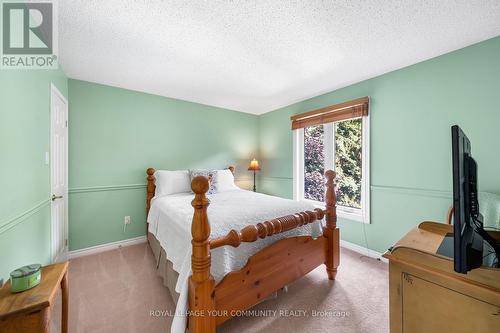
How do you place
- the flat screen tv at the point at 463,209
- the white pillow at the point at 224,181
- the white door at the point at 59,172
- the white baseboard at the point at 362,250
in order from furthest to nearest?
the white pillow at the point at 224,181
the white baseboard at the point at 362,250
the white door at the point at 59,172
the flat screen tv at the point at 463,209

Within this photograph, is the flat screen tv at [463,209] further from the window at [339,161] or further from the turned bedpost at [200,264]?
the window at [339,161]

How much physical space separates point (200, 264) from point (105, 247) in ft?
7.83

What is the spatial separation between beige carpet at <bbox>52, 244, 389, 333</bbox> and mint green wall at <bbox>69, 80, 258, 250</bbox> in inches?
24.4

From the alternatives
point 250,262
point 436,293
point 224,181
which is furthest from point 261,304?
point 224,181

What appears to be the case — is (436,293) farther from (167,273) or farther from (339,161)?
(339,161)

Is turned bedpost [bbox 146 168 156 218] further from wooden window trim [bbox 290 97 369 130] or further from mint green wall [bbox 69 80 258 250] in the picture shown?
wooden window trim [bbox 290 97 369 130]

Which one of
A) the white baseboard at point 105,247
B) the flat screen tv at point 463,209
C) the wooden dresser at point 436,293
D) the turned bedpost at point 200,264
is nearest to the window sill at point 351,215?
the wooden dresser at point 436,293

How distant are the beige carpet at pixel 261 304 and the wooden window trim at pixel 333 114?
6.26ft

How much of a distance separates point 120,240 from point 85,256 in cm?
41

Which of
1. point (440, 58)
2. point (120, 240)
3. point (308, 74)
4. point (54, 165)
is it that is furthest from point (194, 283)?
point (440, 58)

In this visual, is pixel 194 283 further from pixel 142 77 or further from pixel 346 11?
pixel 142 77

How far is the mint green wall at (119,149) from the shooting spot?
2658 mm

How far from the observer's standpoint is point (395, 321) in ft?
3.33

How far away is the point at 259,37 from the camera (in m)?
1.78
